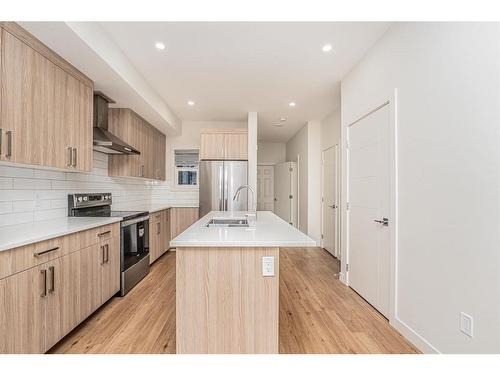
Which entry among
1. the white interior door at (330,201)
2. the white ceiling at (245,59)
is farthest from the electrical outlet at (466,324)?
the white interior door at (330,201)

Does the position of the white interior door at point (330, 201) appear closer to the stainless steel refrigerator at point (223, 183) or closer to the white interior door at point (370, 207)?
the white interior door at point (370, 207)

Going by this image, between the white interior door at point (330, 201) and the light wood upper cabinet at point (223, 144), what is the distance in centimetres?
159

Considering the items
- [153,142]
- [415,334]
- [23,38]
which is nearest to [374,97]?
[415,334]

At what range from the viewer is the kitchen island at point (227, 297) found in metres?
1.56

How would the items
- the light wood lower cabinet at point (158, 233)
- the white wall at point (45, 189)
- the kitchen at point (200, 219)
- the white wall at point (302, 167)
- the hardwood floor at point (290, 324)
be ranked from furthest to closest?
the white wall at point (302, 167), the light wood lower cabinet at point (158, 233), the white wall at point (45, 189), the hardwood floor at point (290, 324), the kitchen at point (200, 219)

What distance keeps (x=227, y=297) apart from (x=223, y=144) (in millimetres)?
3494

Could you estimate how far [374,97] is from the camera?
2.49m

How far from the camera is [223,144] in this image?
4.72 meters

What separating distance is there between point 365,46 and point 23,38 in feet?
9.49

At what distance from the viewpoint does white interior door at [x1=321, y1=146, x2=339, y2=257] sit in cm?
446

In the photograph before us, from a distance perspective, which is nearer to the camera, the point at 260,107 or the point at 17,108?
the point at 17,108

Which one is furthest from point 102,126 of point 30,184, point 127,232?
point 127,232

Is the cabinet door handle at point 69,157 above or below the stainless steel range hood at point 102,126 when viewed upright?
below

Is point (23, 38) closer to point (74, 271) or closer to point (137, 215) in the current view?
point (74, 271)
